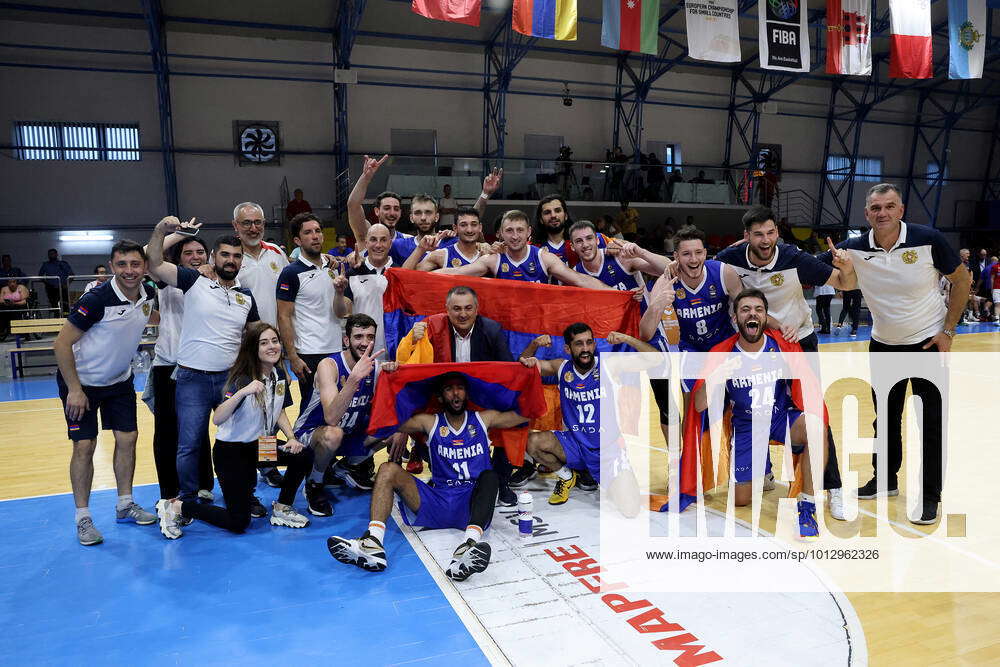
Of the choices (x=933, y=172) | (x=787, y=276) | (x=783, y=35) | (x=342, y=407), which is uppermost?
(x=783, y=35)

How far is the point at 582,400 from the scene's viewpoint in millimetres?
5258

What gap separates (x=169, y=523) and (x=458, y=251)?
3.04m

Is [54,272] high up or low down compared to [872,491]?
up

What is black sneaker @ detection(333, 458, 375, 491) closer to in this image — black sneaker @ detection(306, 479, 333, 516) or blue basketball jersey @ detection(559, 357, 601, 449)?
black sneaker @ detection(306, 479, 333, 516)

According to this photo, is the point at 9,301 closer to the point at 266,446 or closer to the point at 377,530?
the point at 266,446

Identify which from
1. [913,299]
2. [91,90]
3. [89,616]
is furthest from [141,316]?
[91,90]

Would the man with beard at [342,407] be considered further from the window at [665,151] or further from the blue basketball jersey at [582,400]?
the window at [665,151]

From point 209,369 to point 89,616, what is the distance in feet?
5.61

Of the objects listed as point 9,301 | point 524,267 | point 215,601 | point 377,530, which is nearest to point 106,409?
point 215,601

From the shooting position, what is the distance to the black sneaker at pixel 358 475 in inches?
224

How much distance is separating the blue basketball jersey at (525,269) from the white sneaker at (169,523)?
3012 millimetres

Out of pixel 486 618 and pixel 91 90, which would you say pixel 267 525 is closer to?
pixel 486 618

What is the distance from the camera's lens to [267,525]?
16.4 ft

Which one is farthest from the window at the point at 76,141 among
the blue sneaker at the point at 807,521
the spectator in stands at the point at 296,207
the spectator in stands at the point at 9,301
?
the blue sneaker at the point at 807,521
